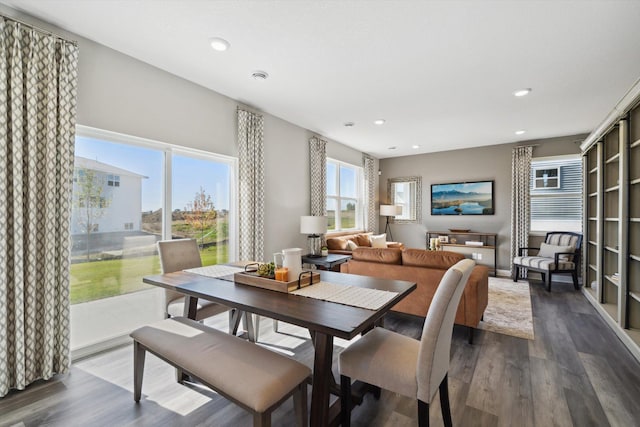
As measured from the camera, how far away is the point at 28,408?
6.00 ft

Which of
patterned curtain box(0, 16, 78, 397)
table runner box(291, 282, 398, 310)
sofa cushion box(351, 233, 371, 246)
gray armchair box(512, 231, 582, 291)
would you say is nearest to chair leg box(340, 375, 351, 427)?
table runner box(291, 282, 398, 310)

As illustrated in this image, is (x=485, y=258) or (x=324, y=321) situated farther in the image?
(x=485, y=258)

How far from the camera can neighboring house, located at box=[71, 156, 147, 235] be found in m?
2.47

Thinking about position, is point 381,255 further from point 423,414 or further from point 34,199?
point 34,199

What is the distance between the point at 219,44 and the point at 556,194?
20.4 ft

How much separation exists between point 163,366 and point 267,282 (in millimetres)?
1303

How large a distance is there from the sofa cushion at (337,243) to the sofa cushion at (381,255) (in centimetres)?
197

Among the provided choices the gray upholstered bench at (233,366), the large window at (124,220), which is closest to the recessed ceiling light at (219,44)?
the large window at (124,220)

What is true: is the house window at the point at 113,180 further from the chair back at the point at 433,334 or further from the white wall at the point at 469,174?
the white wall at the point at 469,174

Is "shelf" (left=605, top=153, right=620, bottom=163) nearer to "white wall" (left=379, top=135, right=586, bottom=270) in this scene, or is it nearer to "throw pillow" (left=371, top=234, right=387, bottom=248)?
"white wall" (left=379, top=135, right=586, bottom=270)

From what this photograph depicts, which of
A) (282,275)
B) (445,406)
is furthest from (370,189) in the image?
(445,406)

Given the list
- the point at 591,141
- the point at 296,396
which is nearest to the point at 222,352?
the point at 296,396

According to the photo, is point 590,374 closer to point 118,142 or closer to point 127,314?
point 127,314

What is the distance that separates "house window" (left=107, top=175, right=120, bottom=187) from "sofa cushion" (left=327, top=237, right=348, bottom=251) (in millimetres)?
3410
